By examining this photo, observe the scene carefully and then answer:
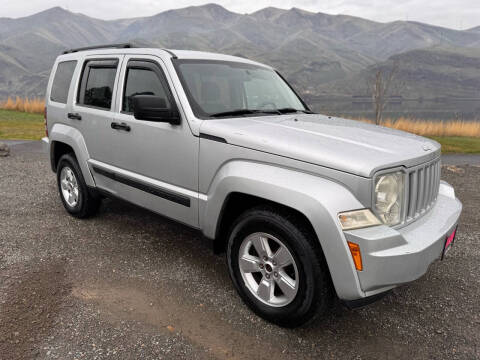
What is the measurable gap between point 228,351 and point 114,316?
960mm

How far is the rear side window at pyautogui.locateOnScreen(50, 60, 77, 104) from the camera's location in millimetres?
4734

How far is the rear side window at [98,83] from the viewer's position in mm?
4051

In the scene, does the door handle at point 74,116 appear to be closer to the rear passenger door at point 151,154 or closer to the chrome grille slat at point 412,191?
the rear passenger door at point 151,154

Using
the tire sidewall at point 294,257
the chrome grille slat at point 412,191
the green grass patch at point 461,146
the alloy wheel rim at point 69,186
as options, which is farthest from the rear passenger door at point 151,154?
the green grass patch at point 461,146

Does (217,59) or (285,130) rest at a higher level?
(217,59)

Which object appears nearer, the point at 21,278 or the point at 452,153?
the point at 21,278

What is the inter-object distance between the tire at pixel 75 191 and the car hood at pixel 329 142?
232 centimetres

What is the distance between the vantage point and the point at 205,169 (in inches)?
122

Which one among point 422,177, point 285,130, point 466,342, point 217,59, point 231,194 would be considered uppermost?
point 217,59

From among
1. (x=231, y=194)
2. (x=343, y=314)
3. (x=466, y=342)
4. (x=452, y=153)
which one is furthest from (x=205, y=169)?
(x=452, y=153)

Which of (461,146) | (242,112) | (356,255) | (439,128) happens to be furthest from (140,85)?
(439,128)

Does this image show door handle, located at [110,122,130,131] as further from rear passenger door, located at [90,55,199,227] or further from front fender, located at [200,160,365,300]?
front fender, located at [200,160,365,300]

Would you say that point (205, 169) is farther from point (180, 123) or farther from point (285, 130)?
point (285, 130)

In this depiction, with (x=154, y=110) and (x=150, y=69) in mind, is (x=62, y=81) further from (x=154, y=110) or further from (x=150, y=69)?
(x=154, y=110)
